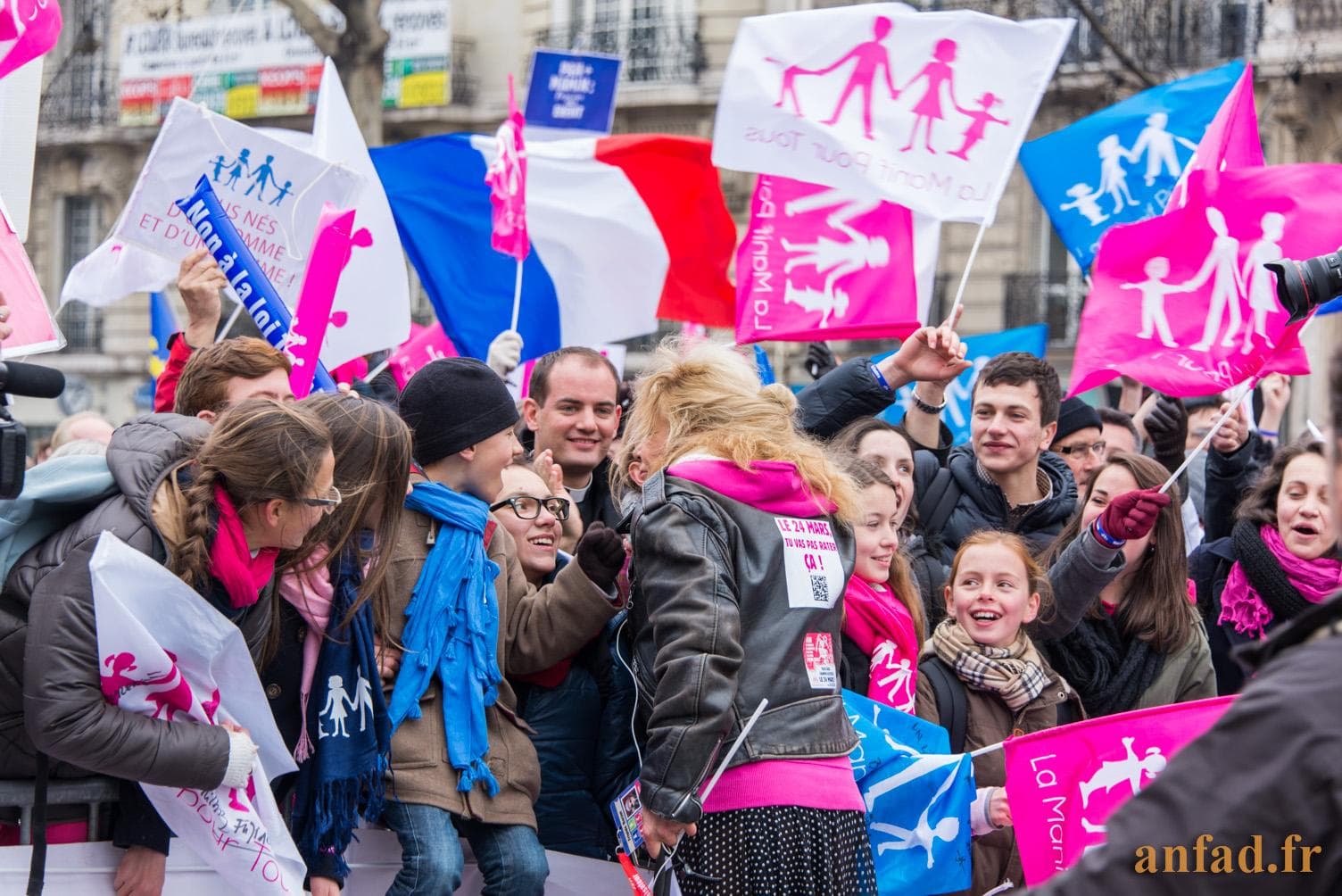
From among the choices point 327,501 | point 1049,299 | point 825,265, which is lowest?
point 1049,299

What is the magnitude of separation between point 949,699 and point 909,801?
0.35m

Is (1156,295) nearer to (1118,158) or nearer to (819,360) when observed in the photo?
(1118,158)

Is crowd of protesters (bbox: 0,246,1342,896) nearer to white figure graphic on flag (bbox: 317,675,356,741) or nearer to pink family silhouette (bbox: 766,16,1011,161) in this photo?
white figure graphic on flag (bbox: 317,675,356,741)

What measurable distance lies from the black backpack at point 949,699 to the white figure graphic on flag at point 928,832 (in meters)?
0.22

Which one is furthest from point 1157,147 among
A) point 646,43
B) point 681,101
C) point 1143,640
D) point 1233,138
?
point 646,43

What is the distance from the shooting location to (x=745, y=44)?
590 centimetres

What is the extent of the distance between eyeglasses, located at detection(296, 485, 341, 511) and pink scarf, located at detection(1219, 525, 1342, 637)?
2.99 metres

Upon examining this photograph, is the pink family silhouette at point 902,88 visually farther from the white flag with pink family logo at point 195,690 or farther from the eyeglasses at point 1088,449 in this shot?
the white flag with pink family logo at point 195,690

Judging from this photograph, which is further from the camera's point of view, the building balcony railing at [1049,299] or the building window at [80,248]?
the building window at [80,248]

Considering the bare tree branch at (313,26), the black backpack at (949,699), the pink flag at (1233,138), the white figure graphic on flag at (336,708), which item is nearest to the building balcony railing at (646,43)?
the bare tree branch at (313,26)

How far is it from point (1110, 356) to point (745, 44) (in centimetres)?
168

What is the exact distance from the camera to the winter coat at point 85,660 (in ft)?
9.84

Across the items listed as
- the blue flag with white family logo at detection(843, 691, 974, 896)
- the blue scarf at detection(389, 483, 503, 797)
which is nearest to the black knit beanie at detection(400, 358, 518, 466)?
the blue scarf at detection(389, 483, 503, 797)

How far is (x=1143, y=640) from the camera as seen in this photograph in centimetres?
479
